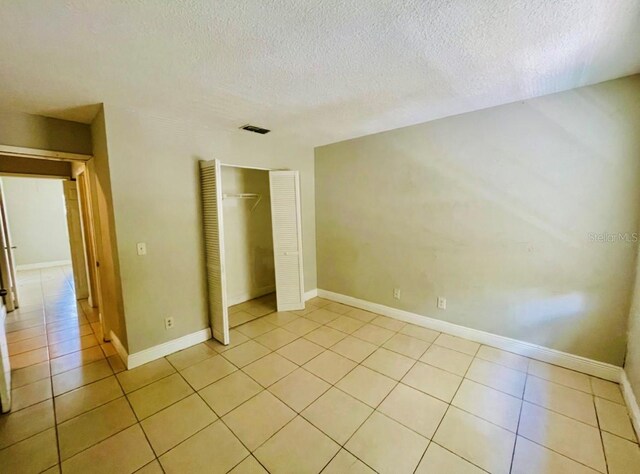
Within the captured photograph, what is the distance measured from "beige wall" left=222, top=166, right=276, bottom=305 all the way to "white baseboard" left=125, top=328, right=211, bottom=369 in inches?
40.3

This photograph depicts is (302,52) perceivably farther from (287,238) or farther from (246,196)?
(246,196)

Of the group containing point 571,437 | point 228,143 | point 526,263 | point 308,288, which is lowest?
point 571,437

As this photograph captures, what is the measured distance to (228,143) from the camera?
3.16 m

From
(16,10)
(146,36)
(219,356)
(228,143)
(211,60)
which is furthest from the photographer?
(228,143)

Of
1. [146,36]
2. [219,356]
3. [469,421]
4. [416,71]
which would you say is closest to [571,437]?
[469,421]

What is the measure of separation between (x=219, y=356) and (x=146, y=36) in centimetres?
266

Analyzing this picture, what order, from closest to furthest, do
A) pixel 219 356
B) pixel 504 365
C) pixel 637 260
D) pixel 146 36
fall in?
pixel 146 36, pixel 637 260, pixel 504 365, pixel 219 356

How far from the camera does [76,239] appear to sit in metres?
4.35

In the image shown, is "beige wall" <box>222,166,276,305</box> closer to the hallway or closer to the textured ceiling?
the textured ceiling

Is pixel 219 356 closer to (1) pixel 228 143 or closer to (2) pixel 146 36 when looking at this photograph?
(1) pixel 228 143

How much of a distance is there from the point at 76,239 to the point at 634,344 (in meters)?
6.86

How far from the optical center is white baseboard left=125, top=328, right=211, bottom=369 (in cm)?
254

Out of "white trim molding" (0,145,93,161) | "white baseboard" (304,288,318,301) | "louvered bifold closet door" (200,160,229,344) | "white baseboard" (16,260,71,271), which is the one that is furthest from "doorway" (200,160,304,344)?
"white baseboard" (16,260,71,271)

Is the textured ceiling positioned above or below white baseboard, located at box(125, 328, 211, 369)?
above
